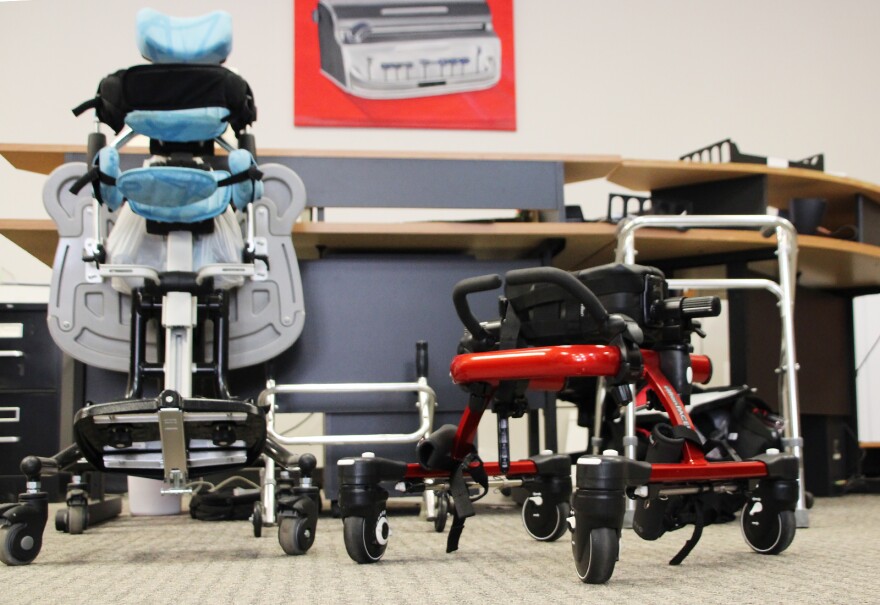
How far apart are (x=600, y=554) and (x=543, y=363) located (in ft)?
0.91

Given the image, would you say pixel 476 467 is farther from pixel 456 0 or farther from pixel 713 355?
pixel 456 0

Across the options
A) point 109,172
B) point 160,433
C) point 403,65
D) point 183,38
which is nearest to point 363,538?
point 160,433

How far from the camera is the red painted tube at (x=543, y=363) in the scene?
53.1 inches

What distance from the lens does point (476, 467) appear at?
65.4 inches

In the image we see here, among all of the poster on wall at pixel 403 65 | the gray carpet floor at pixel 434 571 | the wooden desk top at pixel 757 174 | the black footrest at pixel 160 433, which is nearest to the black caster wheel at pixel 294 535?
the gray carpet floor at pixel 434 571

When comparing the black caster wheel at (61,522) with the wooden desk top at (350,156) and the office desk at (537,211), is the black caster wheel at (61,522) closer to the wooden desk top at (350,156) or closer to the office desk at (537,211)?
the office desk at (537,211)

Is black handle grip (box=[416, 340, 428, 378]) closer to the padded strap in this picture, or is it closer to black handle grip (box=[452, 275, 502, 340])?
the padded strap

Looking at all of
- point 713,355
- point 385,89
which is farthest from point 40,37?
point 713,355

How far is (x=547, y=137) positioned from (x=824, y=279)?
1951 mm

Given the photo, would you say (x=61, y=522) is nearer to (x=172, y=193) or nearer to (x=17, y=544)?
(x=17, y=544)

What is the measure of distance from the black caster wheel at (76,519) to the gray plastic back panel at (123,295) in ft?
1.14

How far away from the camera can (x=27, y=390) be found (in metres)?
2.99

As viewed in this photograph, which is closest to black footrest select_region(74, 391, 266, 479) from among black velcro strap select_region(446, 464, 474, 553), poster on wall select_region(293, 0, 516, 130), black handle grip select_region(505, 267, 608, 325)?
black velcro strap select_region(446, 464, 474, 553)

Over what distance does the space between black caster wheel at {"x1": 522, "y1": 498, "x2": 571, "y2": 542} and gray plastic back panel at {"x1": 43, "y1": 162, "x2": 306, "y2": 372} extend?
694 millimetres
